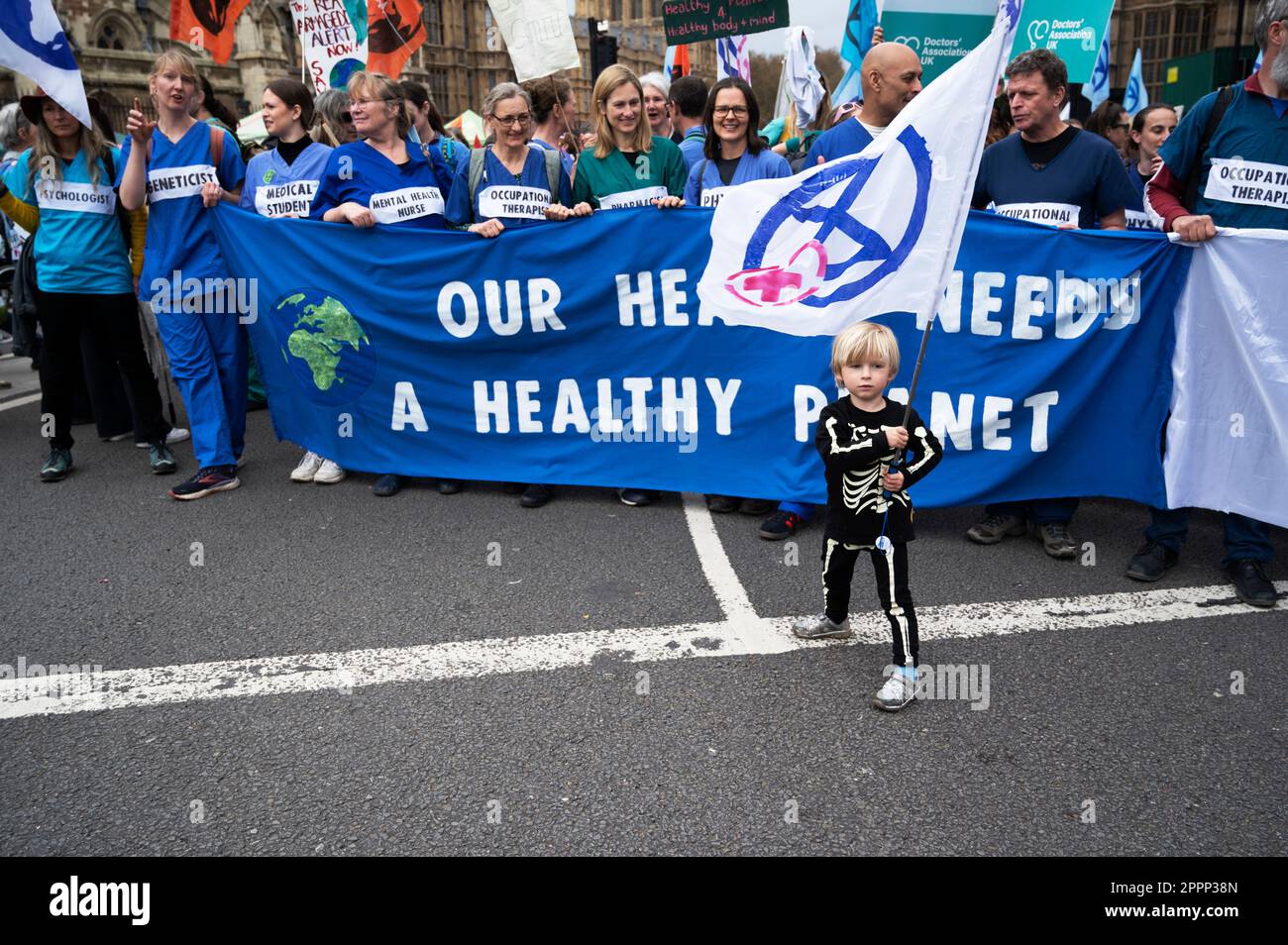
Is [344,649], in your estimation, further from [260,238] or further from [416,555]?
[260,238]

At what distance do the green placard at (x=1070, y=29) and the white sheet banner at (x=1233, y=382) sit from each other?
16.9ft

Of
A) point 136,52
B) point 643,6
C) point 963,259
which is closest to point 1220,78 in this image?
point 963,259

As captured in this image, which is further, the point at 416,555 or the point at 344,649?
the point at 416,555

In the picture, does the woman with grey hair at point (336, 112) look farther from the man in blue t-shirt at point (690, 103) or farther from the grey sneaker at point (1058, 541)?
the grey sneaker at point (1058, 541)

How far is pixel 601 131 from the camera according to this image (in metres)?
5.41

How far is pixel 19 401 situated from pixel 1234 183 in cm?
857

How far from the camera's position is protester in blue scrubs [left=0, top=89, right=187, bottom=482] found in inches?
222

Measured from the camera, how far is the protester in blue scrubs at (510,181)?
17.7 feet

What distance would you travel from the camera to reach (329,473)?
586 cm

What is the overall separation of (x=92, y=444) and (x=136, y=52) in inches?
1664

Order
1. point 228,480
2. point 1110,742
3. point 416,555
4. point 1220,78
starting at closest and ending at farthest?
point 1110,742, point 416,555, point 228,480, point 1220,78

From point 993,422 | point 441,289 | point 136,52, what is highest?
point 136,52
